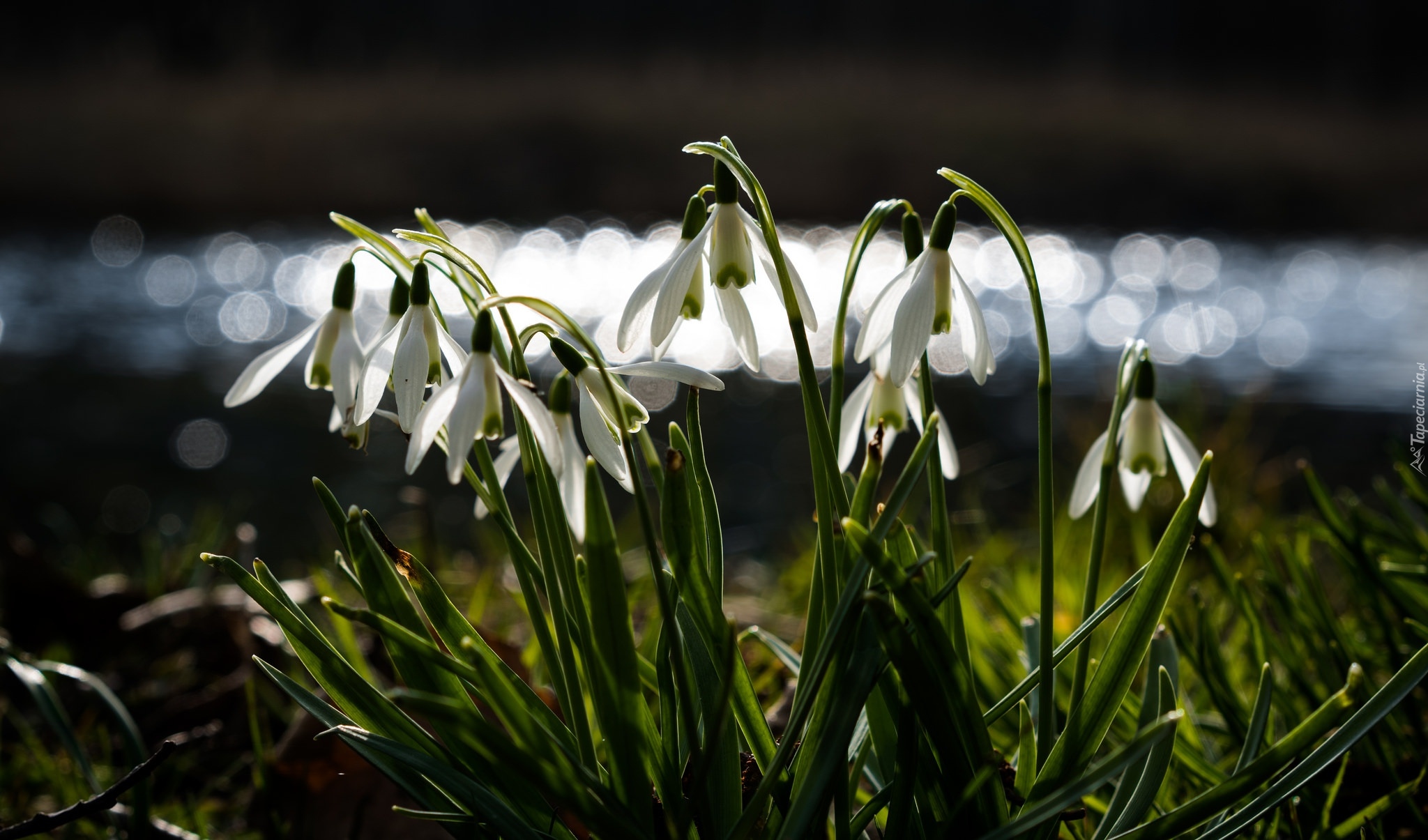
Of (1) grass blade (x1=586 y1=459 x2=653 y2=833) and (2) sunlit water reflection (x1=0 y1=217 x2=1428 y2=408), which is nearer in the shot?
(1) grass blade (x1=586 y1=459 x2=653 y2=833)

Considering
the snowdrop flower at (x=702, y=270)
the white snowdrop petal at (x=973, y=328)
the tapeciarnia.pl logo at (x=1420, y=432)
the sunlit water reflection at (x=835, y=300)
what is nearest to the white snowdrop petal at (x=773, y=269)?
the snowdrop flower at (x=702, y=270)

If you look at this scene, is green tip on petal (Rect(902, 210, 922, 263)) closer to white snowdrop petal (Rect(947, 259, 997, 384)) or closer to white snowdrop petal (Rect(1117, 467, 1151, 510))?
white snowdrop petal (Rect(947, 259, 997, 384))

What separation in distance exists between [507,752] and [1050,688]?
0.41 meters

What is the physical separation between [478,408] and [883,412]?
13.3 inches

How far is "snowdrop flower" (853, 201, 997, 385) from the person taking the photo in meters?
0.69

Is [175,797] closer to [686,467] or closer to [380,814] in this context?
[380,814]

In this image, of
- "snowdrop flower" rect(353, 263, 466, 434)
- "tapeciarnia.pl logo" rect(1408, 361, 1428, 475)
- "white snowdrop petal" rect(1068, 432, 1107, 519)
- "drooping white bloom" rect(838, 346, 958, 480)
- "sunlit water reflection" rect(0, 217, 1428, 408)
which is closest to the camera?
"snowdrop flower" rect(353, 263, 466, 434)

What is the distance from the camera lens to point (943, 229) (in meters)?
0.70

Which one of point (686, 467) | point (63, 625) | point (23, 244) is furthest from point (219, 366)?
point (23, 244)

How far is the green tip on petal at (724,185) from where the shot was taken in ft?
2.29

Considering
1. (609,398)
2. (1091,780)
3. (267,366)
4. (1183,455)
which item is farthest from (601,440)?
(1183,455)

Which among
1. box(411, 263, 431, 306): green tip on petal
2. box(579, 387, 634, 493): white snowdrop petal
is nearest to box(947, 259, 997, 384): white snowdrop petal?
box(579, 387, 634, 493): white snowdrop petal

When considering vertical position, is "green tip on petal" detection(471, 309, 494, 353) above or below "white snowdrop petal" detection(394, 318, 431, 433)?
above

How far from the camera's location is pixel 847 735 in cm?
67
